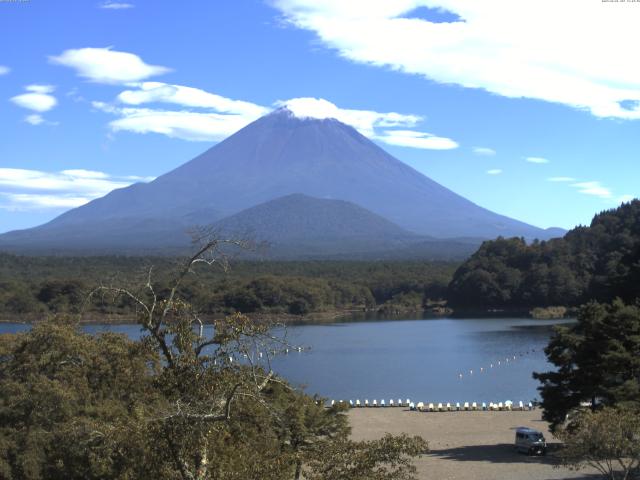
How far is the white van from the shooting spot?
1723 cm

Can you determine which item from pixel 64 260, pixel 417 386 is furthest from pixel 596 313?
pixel 64 260

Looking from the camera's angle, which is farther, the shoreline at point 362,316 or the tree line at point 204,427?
the shoreline at point 362,316

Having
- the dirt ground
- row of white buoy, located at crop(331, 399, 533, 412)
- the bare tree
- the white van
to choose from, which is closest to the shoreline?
row of white buoy, located at crop(331, 399, 533, 412)

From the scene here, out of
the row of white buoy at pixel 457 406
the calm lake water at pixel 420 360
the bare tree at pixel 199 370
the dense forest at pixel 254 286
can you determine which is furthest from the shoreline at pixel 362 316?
the bare tree at pixel 199 370

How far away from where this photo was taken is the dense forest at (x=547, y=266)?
62094mm

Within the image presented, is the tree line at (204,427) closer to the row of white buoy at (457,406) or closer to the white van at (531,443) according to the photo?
the white van at (531,443)

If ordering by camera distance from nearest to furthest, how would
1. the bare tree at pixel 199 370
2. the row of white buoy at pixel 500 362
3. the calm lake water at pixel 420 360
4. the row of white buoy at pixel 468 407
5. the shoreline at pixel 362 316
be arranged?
the bare tree at pixel 199 370 → the row of white buoy at pixel 468 407 → the calm lake water at pixel 420 360 → the row of white buoy at pixel 500 362 → the shoreline at pixel 362 316

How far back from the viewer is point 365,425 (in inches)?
863

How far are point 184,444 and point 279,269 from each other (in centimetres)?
7809

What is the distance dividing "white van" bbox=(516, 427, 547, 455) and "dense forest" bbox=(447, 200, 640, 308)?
42.4m

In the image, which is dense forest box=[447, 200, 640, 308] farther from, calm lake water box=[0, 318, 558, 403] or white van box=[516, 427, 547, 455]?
white van box=[516, 427, 547, 455]

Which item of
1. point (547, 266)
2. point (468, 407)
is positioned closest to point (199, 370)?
point (468, 407)

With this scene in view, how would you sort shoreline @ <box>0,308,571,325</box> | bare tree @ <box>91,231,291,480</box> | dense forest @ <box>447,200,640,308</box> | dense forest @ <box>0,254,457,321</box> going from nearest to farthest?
bare tree @ <box>91,231,291,480</box>
shoreline @ <box>0,308,571,325</box>
dense forest @ <box>0,254,457,321</box>
dense forest @ <box>447,200,640,308</box>

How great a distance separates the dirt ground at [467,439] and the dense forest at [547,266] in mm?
37136
